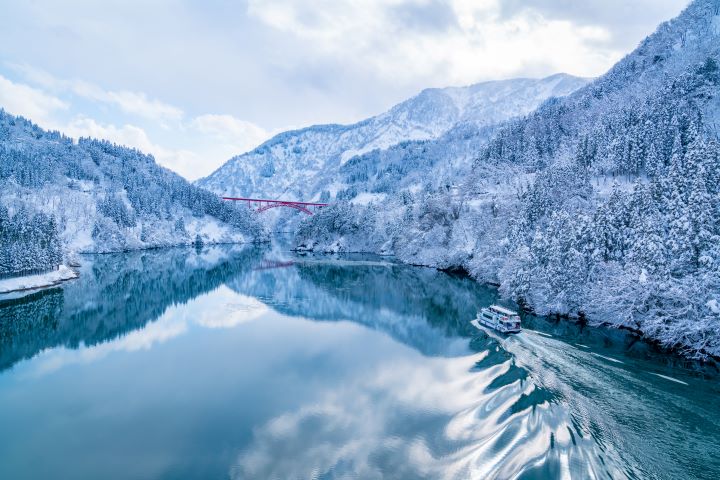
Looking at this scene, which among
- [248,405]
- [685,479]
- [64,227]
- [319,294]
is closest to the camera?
[685,479]

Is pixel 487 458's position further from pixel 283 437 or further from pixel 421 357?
pixel 421 357

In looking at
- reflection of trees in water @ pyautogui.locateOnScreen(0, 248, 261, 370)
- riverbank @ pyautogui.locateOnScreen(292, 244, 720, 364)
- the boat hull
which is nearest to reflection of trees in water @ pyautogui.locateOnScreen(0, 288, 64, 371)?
reflection of trees in water @ pyautogui.locateOnScreen(0, 248, 261, 370)

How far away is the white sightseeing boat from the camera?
3878cm

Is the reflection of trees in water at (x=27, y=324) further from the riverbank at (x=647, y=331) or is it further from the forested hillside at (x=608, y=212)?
the forested hillside at (x=608, y=212)

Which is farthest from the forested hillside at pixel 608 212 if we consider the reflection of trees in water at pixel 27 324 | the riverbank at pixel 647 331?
the reflection of trees in water at pixel 27 324

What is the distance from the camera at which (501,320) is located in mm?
39312

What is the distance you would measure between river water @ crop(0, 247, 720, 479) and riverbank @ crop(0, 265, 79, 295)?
53.2ft

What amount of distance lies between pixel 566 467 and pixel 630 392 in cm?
1122

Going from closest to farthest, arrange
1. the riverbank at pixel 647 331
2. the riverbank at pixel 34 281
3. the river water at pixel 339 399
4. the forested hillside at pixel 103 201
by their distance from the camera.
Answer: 1. the river water at pixel 339 399
2. the riverbank at pixel 647 331
3. the riverbank at pixel 34 281
4. the forested hillside at pixel 103 201

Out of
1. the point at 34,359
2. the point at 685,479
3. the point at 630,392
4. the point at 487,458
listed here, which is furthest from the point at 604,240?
the point at 34,359

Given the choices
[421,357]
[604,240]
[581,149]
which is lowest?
[421,357]

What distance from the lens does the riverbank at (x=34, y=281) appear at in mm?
63094

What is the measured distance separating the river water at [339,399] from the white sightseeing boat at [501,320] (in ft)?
3.80

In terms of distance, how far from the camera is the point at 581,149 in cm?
8281
